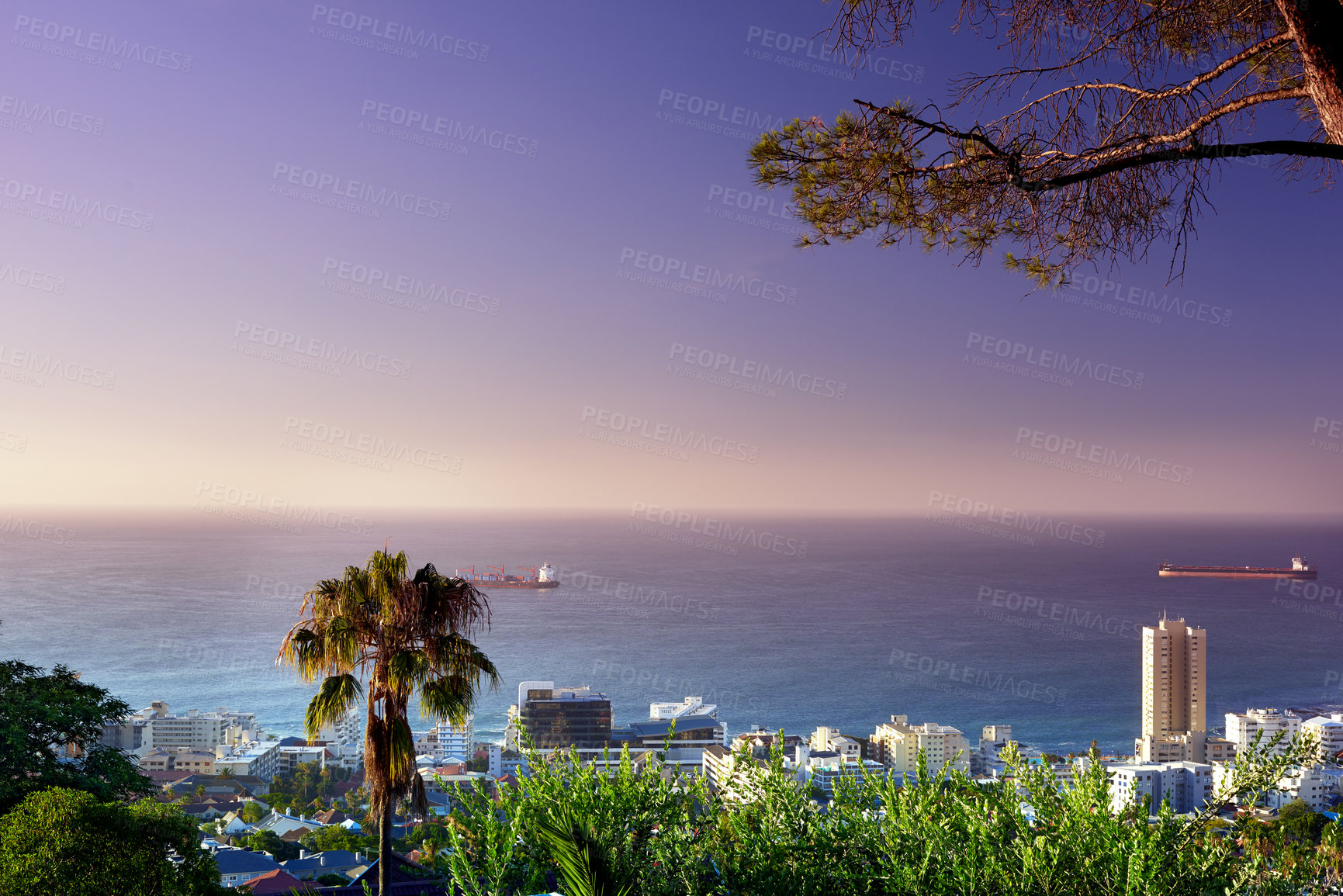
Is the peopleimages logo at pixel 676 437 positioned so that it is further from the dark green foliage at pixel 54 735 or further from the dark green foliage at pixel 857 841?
the dark green foliage at pixel 857 841

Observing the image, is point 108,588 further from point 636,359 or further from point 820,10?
point 820,10

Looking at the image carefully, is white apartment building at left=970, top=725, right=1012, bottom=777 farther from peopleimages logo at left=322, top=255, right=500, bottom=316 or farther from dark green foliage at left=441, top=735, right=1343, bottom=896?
peopleimages logo at left=322, top=255, right=500, bottom=316

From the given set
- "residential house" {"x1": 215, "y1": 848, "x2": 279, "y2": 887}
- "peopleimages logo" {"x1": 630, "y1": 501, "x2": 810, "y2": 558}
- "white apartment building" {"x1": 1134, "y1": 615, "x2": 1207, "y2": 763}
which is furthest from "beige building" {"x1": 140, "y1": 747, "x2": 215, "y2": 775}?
"peopleimages logo" {"x1": 630, "y1": 501, "x2": 810, "y2": 558}

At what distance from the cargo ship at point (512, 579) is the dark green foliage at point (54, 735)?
5390cm

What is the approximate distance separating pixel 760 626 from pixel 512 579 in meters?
20.9

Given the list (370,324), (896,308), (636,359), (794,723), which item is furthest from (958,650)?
(370,324)

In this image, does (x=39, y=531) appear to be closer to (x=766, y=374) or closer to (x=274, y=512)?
(x=274, y=512)

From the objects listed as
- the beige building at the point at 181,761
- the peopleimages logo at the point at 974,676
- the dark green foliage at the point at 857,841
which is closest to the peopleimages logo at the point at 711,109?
the dark green foliage at the point at 857,841

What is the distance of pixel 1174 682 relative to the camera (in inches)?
1359

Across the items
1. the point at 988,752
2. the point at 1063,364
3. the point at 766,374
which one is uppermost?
the point at 1063,364

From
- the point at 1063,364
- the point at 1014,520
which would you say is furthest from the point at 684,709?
the point at 1014,520

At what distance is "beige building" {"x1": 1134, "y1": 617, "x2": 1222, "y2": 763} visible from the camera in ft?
108

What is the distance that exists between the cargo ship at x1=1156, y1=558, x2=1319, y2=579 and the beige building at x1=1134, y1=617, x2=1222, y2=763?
43.7 meters

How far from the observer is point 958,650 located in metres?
46.5
